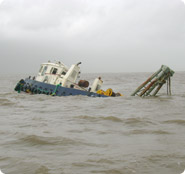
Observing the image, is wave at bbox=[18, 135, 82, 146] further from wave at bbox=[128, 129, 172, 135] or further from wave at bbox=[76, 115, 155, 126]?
wave at bbox=[76, 115, 155, 126]

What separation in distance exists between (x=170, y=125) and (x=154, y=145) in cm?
244

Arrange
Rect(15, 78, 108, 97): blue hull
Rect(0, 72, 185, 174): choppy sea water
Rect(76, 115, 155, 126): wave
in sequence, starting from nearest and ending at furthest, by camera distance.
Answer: Rect(0, 72, 185, 174): choppy sea water, Rect(76, 115, 155, 126): wave, Rect(15, 78, 108, 97): blue hull

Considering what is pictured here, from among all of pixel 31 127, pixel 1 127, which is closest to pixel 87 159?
pixel 31 127

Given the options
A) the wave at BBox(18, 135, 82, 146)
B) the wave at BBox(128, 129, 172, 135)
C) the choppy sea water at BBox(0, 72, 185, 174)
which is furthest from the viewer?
the wave at BBox(128, 129, 172, 135)

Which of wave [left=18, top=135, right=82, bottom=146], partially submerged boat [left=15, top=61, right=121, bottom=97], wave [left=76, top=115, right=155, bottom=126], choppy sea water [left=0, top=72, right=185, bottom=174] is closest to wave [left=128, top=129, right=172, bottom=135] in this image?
choppy sea water [left=0, top=72, right=185, bottom=174]

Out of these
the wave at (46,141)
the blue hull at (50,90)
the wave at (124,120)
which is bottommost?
the wave at (46,141)

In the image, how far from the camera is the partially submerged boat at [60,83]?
54.2 ft

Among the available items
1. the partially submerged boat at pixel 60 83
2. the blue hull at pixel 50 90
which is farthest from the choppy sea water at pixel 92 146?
the partially submerged boat at pixel 60 83

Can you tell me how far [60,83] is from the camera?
1677cm

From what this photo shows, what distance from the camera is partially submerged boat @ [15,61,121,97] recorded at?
16.5 meters

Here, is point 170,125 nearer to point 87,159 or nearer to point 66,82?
point 87,159

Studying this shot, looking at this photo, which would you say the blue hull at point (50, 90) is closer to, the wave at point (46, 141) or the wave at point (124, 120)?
the wave at point (124, 120)

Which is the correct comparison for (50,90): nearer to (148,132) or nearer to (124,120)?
(124,120)

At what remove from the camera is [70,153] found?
4.90 metres
